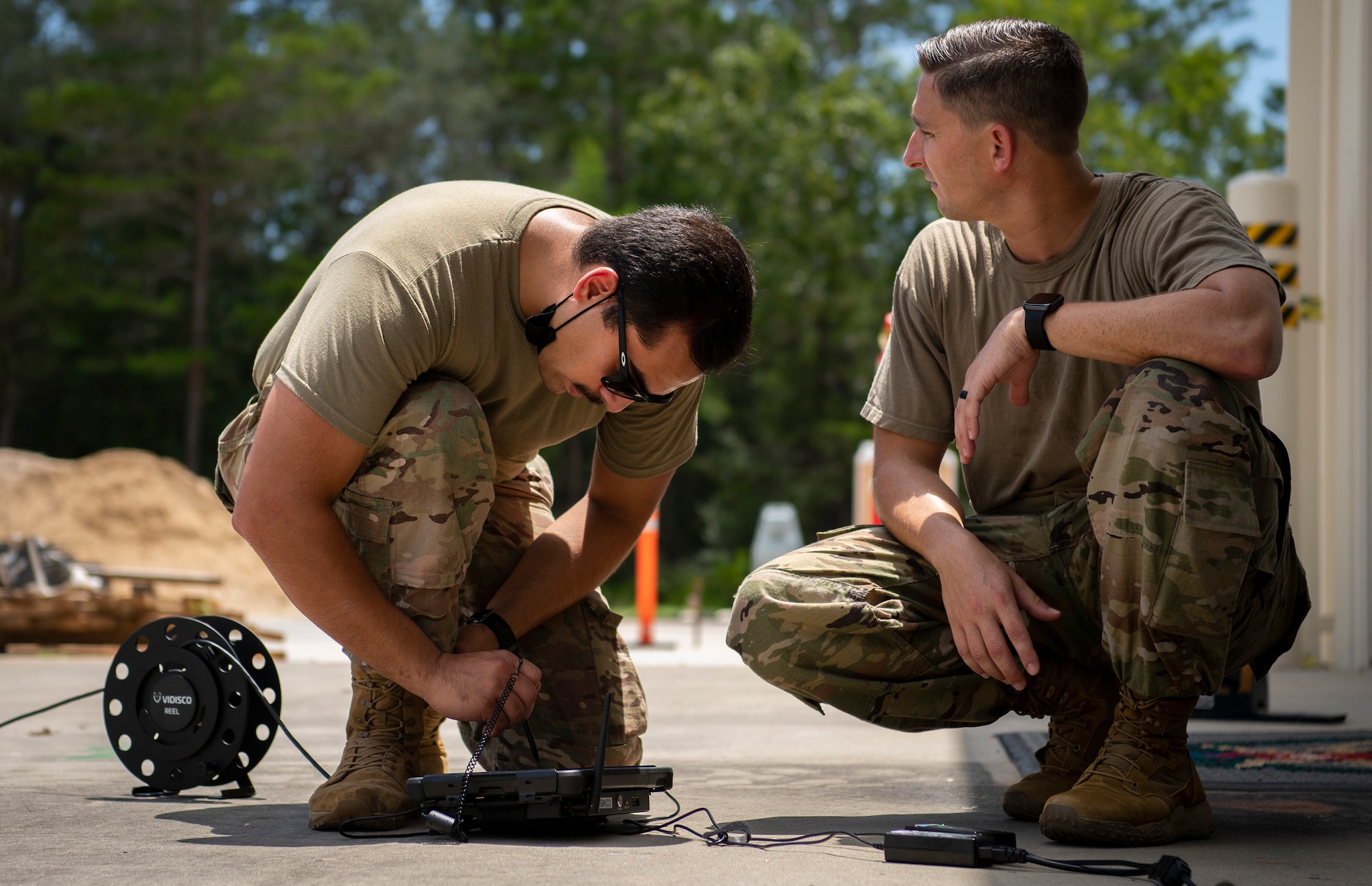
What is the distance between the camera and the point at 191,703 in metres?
2.43

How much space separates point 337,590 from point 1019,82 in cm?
148

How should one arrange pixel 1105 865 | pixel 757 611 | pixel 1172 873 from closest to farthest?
pixel 1172 873
pixel 1105 865
pixel 757 611

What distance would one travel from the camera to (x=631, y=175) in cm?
2452

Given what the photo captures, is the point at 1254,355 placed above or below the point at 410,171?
below

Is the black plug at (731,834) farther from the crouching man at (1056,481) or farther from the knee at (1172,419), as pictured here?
the knee at (1172,419)

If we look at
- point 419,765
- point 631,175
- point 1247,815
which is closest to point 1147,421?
point 1247,815

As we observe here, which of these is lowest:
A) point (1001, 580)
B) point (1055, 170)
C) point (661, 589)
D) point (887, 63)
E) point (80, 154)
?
point (661, 589)

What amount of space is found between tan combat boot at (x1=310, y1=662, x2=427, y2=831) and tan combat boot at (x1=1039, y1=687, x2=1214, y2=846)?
1.05 metres

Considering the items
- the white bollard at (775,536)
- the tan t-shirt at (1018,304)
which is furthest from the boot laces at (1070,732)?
the white bollard at (775,536)

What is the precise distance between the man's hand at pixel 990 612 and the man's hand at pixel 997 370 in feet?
0.68

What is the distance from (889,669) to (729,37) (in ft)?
78.0

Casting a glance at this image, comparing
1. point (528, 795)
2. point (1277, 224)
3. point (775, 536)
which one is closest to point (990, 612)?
point (528, 795)

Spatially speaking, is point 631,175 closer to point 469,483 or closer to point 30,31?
point 30,31

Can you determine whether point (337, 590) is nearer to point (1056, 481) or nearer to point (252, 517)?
point (252, 517)
